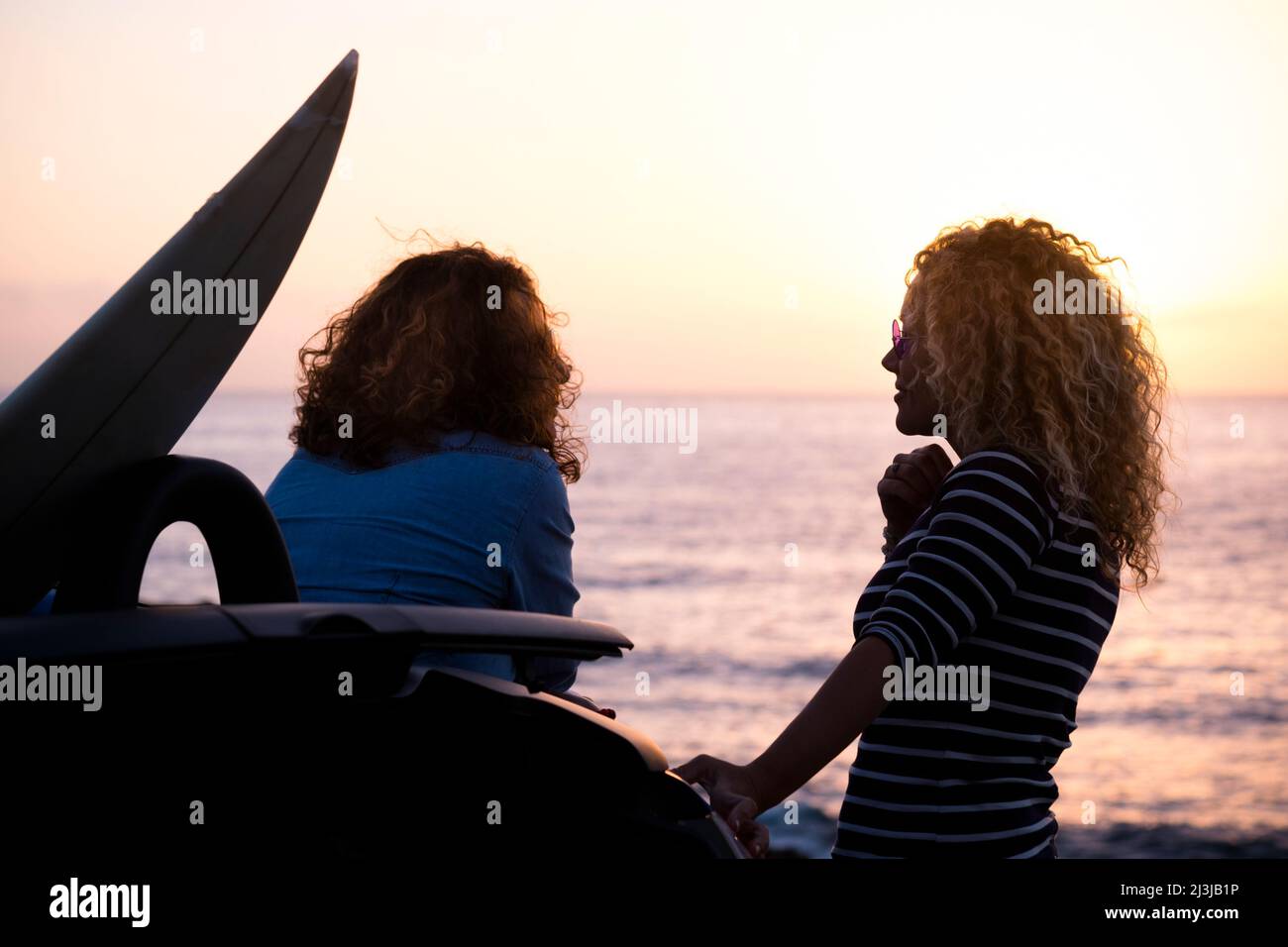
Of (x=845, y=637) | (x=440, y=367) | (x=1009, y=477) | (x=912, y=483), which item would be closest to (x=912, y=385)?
(x=912, y=483)

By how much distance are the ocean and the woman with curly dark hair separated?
7.5 inches

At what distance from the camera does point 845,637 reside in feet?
62.4

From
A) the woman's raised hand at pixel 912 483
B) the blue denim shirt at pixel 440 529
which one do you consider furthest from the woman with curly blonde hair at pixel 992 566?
the blue denim shirt at pixel 440 529

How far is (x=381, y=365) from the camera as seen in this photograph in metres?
2.85

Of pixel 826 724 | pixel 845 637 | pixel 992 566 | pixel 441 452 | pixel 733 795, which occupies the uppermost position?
pixel 441 452

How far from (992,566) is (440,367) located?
1354 mm

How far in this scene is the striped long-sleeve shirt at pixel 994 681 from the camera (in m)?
1.93

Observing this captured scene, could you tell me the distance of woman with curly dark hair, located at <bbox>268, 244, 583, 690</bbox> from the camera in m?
2.52

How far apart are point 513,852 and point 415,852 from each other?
0.38ft

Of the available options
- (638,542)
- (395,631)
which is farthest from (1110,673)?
(395,631)

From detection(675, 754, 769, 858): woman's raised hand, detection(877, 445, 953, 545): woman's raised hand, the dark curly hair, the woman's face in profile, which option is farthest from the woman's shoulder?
the dark curly hair

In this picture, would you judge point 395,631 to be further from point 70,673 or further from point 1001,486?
point 1001,486

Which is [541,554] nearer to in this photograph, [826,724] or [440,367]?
[440,367]

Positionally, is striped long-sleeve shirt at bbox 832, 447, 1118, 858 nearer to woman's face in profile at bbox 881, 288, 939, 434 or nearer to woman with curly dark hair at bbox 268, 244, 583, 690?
woman's face in profile at bbox 881, 288, 939, 434
